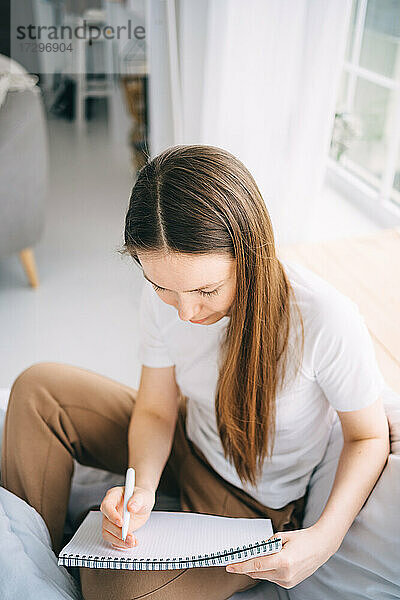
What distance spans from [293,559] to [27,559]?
365 mm

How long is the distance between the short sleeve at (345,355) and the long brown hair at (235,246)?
4cm

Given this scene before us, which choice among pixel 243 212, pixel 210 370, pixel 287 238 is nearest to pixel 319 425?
pixel 210 370

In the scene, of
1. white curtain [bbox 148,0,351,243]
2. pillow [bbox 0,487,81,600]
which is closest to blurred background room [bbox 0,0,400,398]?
white curtain [bbox 148,0,351,243]

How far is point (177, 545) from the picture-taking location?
82cm

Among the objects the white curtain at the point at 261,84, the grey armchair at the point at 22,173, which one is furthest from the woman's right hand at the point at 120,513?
the grey armchair at the point at 22,173

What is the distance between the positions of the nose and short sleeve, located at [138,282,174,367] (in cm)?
18

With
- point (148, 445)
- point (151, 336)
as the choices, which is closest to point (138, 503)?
point (148, 445)

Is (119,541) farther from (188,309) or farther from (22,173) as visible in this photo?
(22,173)

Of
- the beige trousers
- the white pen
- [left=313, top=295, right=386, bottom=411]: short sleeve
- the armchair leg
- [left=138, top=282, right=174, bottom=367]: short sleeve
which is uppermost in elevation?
[left=313, top=295, right=386, bottom=411]: short sleeve

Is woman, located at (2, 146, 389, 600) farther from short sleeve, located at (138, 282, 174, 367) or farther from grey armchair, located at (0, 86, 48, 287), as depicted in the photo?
grey armchair, located at (0, 86, 48, 287)

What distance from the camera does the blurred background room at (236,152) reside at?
163cm

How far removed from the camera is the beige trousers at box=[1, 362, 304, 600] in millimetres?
994

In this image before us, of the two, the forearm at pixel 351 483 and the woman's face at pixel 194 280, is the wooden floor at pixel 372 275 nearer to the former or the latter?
the forearm at pixel 351 483

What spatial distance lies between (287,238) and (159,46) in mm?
713
